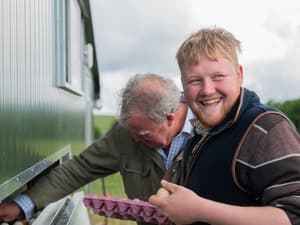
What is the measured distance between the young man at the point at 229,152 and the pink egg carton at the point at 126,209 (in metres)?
0.52

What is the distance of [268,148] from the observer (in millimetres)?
2346

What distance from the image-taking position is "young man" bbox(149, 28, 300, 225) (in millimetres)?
2305

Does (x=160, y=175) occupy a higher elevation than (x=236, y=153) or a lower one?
lower

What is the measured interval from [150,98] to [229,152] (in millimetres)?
1688

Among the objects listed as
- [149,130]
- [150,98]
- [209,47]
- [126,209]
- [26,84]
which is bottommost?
[126,209]

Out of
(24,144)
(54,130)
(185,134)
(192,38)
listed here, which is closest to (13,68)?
(24,144)

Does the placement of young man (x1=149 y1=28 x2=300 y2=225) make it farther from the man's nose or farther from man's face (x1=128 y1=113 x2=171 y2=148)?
man's face (x1=128 y1=113 x2=171 y2=148)

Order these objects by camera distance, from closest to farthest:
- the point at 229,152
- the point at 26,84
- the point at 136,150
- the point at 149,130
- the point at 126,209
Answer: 1. the point at 229,152
2. the point at 126,209
3. the point at 26,84
4. the point at 149,130
5. the point at 136,150

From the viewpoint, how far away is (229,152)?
2.44 m

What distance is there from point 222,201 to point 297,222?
29 centimetres

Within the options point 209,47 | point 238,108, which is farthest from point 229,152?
point 209,47

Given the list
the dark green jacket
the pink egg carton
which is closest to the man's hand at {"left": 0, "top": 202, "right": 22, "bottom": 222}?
the dark green jacket

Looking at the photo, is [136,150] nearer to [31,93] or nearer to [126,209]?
[31,93]

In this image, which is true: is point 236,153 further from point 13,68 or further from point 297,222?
point 13,68
